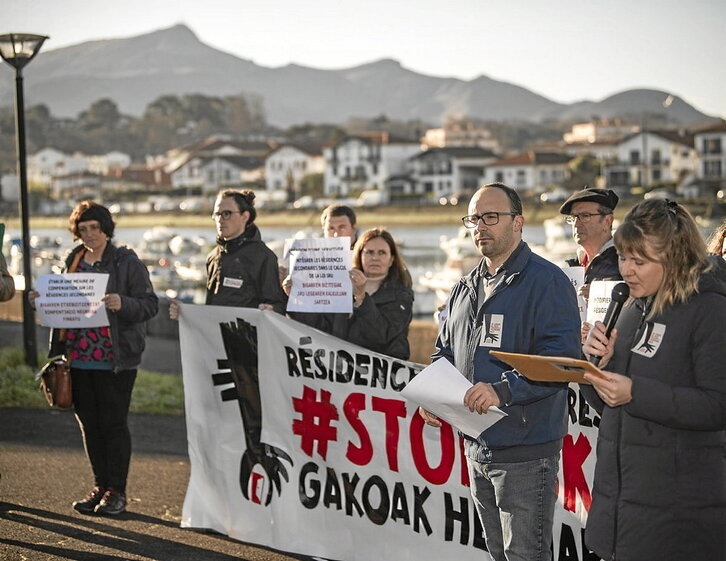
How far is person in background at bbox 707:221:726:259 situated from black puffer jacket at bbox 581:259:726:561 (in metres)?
1.50

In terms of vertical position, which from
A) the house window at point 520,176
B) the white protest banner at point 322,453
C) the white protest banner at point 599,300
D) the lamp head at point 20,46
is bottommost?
the white protest banner at point 322,453

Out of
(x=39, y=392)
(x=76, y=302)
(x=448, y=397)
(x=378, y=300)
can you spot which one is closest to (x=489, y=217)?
(x=448, y=397)

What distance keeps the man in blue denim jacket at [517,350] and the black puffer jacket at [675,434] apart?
1.92 ft

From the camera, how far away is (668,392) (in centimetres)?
375

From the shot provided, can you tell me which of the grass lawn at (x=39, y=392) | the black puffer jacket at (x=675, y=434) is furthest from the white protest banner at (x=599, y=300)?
the grass lawn at (x=39, y=392)

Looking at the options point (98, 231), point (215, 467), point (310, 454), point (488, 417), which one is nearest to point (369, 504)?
point (310, 454)

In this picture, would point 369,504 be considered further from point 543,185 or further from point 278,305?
point 543,185

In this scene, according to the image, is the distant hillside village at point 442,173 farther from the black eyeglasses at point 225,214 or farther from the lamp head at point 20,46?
the black eyeglasses at point 225,214

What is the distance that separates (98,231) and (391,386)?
247 centimetres

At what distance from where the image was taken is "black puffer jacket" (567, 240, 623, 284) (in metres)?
5.76

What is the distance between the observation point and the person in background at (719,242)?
536 centimetres

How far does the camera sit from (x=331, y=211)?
7.72m

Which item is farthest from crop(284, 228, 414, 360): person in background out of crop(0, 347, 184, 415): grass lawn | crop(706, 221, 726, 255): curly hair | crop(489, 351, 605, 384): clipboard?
crop(0, 347, 184, 415): grass lawn

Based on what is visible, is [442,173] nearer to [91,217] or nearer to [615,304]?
[91,217]
